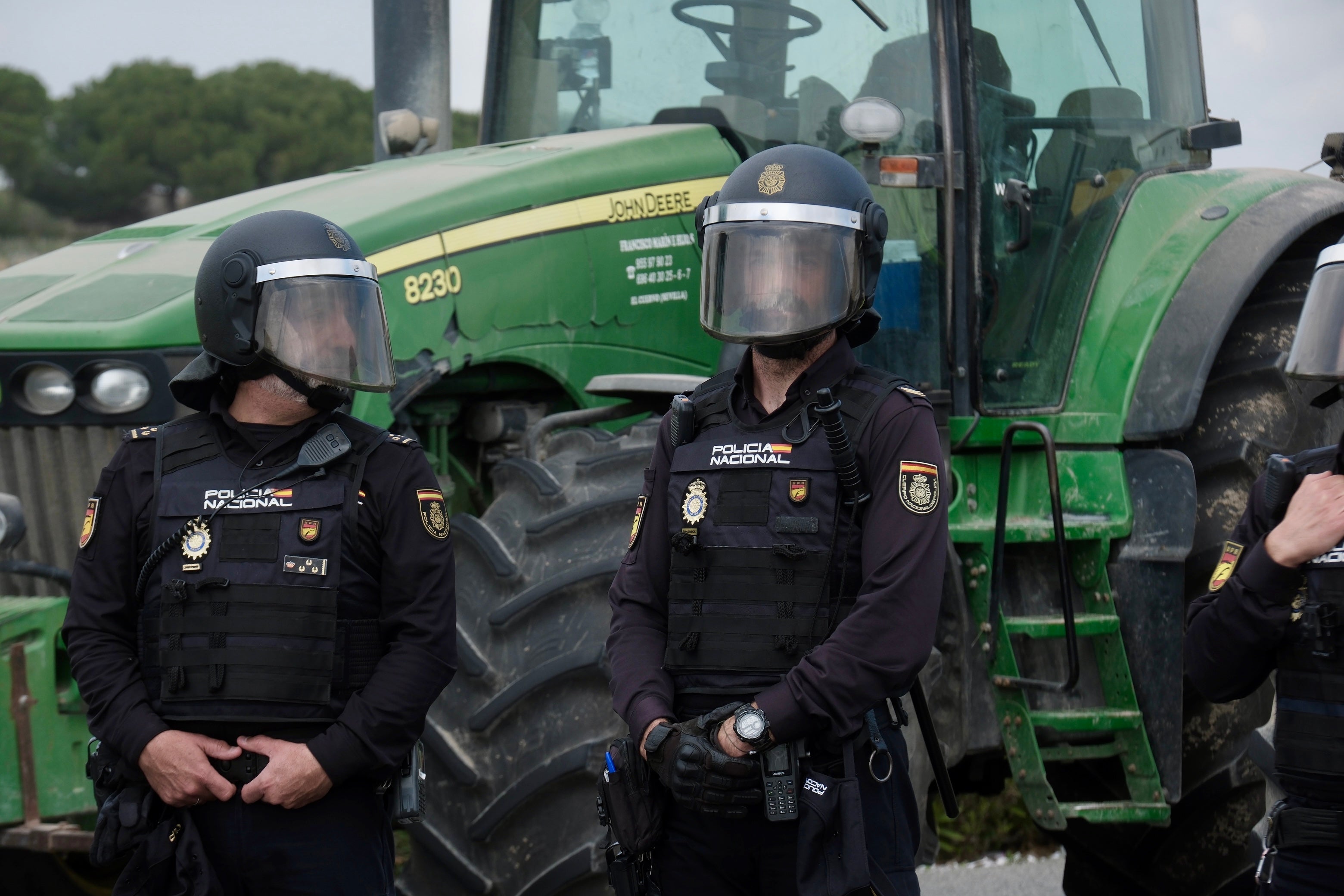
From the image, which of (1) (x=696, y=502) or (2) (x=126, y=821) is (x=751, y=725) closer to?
(1) (x=696, y=502)

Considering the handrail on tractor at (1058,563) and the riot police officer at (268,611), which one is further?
the handrail on tractor at (1058,563)

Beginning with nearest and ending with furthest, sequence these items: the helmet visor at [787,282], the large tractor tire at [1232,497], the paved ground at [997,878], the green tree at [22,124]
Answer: the helmet visor at [787,282] → the large tractor tire at [1232,497] → the paved ground at [997,878] → the green tree at [22,124]

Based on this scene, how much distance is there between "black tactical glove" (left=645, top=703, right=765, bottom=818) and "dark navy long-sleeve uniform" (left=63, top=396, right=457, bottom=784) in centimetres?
43

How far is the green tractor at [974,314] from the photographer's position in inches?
139

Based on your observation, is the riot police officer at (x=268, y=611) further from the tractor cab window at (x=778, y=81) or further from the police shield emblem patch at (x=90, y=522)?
the tractor cab window at (x=778, y=81)

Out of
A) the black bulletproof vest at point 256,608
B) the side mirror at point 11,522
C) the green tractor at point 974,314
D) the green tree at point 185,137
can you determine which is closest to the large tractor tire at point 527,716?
the green tractor at point 974,314

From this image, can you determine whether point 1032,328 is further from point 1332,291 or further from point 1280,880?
point 1280,880

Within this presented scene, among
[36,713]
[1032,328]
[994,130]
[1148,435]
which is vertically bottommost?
[36,713]

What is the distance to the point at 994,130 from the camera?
3877 mm

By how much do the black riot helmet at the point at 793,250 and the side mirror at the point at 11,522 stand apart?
1.42 meters

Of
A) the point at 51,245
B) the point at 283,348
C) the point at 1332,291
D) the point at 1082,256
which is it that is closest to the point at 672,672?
the point at 283,348

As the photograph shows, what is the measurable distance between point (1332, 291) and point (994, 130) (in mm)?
1563

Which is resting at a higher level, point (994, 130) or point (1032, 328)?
point (994, 130)

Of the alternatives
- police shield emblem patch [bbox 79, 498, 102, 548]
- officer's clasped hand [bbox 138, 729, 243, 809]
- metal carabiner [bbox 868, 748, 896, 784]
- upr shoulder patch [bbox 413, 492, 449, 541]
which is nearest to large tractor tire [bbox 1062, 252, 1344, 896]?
metal carabiner [bbox 868, 748, 896, 784]
